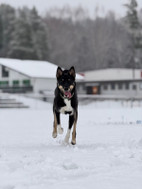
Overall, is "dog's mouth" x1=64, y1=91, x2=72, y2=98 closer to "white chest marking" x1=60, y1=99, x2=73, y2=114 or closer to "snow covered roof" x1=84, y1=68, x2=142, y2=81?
"white chest marking" x1=60, y1=99, x2=73, y2=114

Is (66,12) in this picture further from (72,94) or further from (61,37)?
(72,94)

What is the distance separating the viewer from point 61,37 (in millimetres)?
98250

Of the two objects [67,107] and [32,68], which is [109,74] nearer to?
[32,68]

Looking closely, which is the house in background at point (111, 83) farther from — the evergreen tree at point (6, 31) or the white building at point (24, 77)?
the evergreen tree at point (6, 31)

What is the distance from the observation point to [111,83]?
62.2 m

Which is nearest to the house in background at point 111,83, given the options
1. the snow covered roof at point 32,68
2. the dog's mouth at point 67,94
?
the snow covered roof at point 32,68

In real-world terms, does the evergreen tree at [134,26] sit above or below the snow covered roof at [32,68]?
above

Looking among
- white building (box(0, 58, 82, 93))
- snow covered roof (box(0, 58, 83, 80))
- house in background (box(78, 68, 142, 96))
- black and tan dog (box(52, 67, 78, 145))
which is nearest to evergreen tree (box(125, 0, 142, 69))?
house in background (box(78, 68, 142, 96))

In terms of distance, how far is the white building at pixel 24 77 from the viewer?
5722 cm

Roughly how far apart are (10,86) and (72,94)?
51.6 m

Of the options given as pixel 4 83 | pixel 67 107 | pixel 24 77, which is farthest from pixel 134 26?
pixel 67 107

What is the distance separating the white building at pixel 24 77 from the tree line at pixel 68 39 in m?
16.3

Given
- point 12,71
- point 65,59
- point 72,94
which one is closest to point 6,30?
point 65,59

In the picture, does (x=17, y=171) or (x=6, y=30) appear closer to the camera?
(x=17, y=171)
